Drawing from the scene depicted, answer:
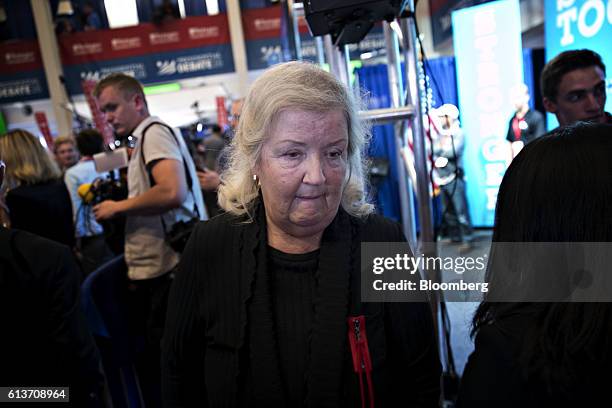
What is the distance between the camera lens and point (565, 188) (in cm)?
65

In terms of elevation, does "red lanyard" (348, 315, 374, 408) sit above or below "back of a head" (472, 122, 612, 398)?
below

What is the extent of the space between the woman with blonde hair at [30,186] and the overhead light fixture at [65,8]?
722 centimetres

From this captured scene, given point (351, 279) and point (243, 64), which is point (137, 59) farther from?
point (351, 279)

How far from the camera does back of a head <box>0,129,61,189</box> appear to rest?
2488 millimetres

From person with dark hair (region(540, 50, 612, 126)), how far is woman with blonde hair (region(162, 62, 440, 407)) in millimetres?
935

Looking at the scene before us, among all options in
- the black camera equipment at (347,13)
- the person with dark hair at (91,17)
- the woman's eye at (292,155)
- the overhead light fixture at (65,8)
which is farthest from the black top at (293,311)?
the overhead light fixture at (65,8)

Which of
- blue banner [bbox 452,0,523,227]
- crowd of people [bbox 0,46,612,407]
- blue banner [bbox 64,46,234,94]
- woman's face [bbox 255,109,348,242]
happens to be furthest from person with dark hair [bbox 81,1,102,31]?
woman's face [bbox 255,109,348,242]

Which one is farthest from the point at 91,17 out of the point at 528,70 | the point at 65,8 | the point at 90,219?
the point at 528,70

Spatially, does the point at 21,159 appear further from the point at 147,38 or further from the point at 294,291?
the point at 147,38

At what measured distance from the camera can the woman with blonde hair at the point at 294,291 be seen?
1001 millimetres

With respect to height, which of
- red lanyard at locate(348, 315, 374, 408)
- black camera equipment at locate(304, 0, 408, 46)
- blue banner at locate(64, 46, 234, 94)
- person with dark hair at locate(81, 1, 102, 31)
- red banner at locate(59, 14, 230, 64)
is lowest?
red lanyard at locate(348, 315, 374, 408)

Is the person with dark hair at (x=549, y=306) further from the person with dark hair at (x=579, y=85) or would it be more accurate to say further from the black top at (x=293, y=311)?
the person with dark hair at (x=579, y=85)

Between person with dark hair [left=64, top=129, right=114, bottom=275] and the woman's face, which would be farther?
person with dark hair [left=64, top=129, right=114, bottom=275]

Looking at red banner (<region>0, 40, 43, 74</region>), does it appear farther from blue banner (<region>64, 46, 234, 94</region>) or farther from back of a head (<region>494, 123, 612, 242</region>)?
back of a head (<region>494, 123, 612, 242</region>)
